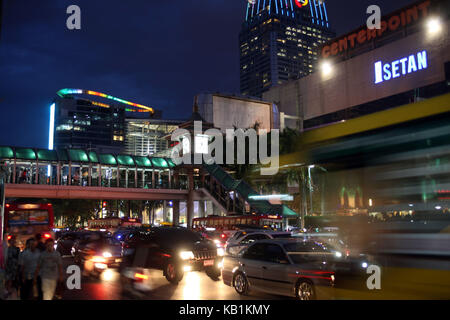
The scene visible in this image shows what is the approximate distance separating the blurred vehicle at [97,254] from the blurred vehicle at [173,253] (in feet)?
6.52

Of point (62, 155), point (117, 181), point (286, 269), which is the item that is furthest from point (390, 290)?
point (62, 155)

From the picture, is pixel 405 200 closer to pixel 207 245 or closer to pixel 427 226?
pixel 427 226

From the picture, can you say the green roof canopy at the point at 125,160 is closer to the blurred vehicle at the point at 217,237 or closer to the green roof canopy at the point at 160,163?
the green roof canopy at the point at 160,163

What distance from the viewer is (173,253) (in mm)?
14859

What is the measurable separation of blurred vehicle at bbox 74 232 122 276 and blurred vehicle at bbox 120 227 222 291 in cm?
199

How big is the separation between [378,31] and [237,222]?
3865cm

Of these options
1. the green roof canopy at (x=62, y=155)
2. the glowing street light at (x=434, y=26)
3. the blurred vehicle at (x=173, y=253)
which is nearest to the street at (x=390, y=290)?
the blurred vehicle at (x=173, y=253)

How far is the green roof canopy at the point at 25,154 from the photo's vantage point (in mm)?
43116

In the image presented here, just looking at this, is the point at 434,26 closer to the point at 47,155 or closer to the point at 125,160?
the point at 125,160

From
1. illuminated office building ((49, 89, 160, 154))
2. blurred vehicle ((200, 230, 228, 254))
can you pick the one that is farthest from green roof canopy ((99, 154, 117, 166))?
illuminated office building ((49, 89, 160, 154))

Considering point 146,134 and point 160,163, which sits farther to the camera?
point 146,134

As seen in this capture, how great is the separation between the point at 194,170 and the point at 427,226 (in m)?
48.6

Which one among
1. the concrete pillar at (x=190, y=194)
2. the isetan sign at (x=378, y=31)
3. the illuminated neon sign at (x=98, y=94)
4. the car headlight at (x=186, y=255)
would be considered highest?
the illuminated neon sign at (x=98, y=94)

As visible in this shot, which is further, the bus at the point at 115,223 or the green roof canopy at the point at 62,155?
the green roof canopy at the point at 62,155
